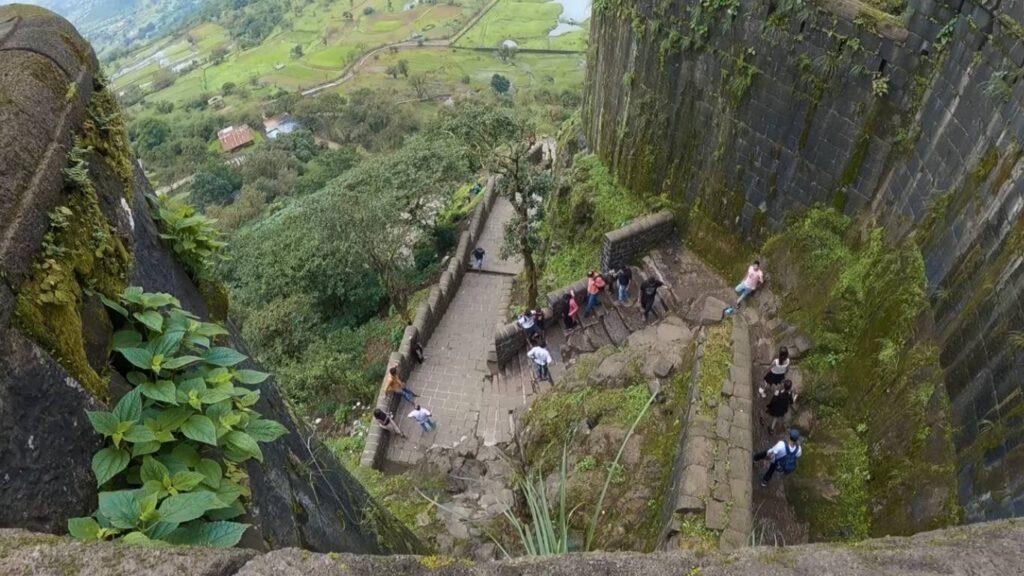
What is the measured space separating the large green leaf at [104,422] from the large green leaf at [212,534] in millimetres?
389

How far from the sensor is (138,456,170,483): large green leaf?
1.93 m

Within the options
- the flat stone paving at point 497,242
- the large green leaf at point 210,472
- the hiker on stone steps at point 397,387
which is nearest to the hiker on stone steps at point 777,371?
the hiker on stone steps at point 397,387

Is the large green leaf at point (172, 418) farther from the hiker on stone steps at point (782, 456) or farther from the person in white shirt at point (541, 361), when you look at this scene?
the person in white shirt at point (541, 361)

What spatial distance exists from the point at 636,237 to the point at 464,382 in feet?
14.8

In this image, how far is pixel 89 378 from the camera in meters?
1.92

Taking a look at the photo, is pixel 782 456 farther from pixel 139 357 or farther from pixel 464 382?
pixel 464 382

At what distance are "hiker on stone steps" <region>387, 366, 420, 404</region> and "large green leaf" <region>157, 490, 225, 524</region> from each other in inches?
348

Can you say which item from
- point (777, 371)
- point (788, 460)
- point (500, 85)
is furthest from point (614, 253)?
point (500, 85)

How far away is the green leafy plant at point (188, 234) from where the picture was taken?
3.00 meters

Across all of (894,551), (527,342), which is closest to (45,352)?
(894,551)

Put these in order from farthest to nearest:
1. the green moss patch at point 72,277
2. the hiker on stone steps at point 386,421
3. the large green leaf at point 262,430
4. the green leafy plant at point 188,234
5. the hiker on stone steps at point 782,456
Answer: the hiker on stone steps at point 386,421 < the hiker on stone steps at point 782,456 < the green leafy plant at point 188,234 < the large green leaf at point 262,430 < the green moss patch at point 72,277

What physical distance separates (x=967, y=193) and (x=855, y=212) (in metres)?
2.16

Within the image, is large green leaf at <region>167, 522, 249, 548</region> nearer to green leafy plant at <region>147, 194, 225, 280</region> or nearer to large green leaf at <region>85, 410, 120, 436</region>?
large green leaf at <region>85, 410, 120, 436</region>

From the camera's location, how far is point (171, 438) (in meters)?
1.97
